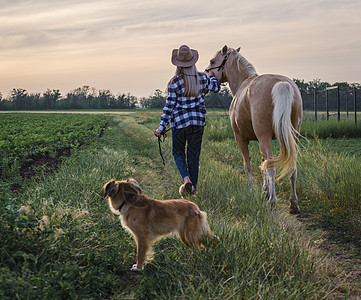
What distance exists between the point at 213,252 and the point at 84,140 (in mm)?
13700

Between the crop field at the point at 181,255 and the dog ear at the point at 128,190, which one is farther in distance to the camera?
the dog ear at the point at 128,190

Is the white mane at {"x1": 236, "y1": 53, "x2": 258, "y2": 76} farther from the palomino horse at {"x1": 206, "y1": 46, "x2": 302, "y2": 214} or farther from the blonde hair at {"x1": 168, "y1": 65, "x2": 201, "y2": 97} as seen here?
the blonde hair at {"x1": 168, "y1": 65, "x2": 201, "y2": 97}

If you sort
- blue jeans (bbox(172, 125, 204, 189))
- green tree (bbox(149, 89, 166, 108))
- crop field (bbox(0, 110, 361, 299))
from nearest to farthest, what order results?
1. crop field (bbox(0, 110, 361, 299))
2. blue jeans (bbox(172, 125, 204, 189))
3. green tree (bbox(149, 89, 166, 108))

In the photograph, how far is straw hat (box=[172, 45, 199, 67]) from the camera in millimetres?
4980

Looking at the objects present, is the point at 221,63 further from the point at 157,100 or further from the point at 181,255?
the point at 157,100

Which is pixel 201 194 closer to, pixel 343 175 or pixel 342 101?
pixel 343 175

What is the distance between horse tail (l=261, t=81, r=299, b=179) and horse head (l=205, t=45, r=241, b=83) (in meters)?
1.92

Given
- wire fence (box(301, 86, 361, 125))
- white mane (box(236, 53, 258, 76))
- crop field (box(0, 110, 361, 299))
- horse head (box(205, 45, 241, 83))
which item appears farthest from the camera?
wire fence (box(301, 86, 361, 125))

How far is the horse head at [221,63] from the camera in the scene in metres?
6.86

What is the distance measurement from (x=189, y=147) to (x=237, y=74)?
2.16 meters

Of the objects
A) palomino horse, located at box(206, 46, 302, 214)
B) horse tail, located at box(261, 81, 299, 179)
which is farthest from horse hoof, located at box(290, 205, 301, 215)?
horse tail, located at box(261, 81, 299, 179)

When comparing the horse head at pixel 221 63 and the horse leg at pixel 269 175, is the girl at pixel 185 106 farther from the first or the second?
the horse head at pixel 221 63

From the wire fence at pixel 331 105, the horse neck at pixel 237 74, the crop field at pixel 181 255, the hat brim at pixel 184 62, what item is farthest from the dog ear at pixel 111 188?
the wire fence at pixel 331 105

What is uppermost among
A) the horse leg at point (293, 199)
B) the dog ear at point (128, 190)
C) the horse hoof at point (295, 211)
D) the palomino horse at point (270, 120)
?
the palomino horse at point (270, 120)
